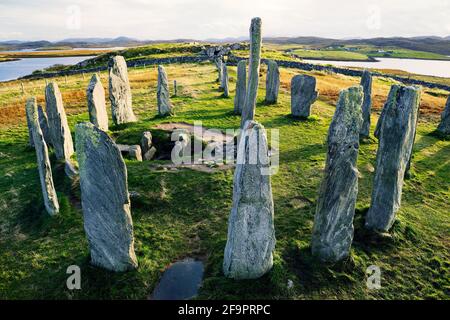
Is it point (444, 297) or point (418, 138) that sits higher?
point (418, 138)

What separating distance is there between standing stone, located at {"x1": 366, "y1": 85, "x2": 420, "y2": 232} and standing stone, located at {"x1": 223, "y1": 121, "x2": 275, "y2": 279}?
4.55m

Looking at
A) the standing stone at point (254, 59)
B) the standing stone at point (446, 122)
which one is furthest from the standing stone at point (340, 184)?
the standing stone at point (446, 122)

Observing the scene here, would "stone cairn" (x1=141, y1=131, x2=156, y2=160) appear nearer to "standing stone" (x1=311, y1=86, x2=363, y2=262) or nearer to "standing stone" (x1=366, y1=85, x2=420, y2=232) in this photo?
"standing stone" (x1=311, y1=86, x2=363, y2=262)

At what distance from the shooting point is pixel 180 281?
9.59 m

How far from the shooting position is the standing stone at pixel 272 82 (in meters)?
27.5

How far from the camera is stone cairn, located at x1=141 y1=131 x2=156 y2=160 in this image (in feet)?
59.9

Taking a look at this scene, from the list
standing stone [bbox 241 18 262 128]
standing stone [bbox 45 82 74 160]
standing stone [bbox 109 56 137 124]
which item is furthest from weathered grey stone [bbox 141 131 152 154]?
standing stone [bbox 241 18 262 128]

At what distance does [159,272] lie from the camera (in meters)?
9.94

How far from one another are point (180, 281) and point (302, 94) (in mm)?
18157

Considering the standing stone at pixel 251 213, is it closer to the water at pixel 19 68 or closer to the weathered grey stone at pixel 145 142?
the weathered grey stone at pixel 145 142
